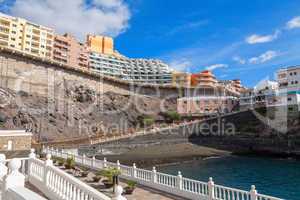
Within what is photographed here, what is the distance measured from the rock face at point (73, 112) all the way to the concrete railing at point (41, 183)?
37.7 metres

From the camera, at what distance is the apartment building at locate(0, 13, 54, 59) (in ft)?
232

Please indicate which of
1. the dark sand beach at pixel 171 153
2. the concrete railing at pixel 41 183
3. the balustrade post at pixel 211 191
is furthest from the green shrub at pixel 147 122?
the concrete railing at pixel 41 183

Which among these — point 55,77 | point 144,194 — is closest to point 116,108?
point 55,77

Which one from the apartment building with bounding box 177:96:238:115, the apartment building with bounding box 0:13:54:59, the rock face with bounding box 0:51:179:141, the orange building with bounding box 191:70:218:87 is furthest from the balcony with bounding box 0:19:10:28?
the orange building with bounding box 191:70:218:87

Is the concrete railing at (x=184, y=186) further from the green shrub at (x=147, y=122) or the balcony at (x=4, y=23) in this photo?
the balcony at (x=4, y=23)

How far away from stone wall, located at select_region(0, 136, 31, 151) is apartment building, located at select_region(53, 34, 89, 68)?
59992 millimetres

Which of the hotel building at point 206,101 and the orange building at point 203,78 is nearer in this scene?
the hotel building at point 206,101

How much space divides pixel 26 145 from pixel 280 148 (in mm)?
46980

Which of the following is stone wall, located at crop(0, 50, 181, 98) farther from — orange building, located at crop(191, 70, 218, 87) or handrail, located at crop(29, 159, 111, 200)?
handrail, located at crop(29, 159, 111, 200)

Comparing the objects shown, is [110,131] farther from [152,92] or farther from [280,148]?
[280,148]

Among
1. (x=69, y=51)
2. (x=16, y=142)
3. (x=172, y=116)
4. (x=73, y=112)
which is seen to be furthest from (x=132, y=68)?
(x=16, y=142)

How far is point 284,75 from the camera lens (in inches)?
2899

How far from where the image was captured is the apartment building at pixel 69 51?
8256 cm

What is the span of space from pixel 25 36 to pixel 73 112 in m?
31.9
